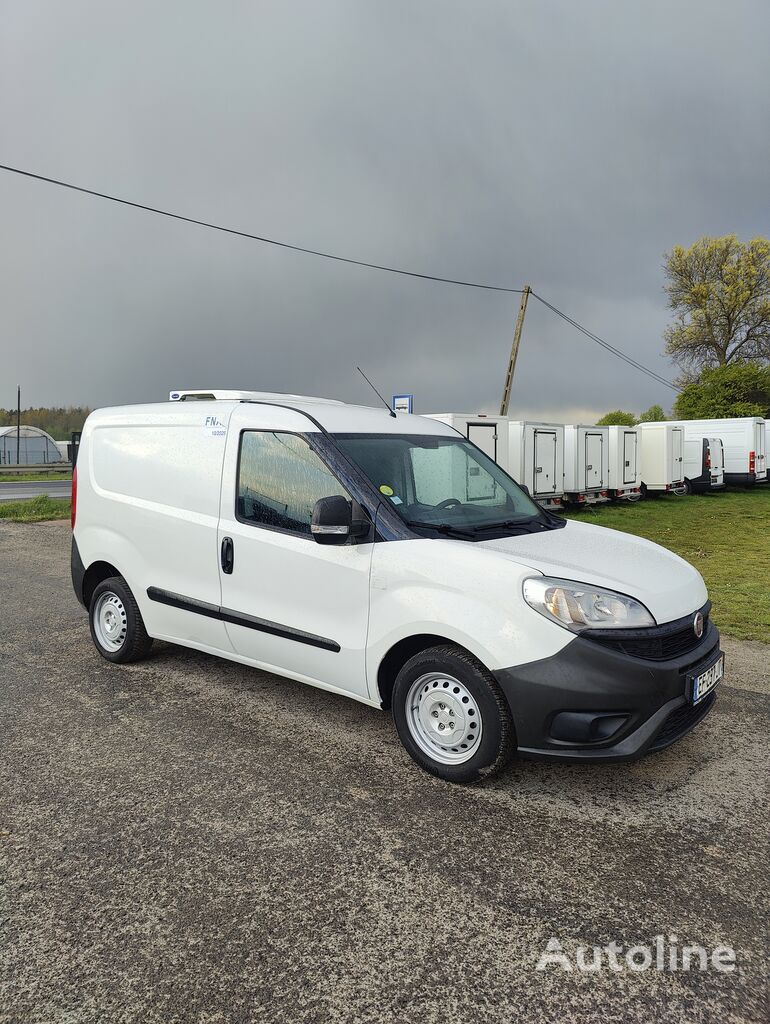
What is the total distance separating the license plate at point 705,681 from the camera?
11.0 feet

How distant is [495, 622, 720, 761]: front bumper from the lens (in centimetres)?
312

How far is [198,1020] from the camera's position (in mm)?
2086

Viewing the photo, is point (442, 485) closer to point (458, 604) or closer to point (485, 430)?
point (458, 604)

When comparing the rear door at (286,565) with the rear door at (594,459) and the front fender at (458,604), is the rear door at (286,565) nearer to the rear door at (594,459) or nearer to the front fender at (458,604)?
the front fender at (458,604)

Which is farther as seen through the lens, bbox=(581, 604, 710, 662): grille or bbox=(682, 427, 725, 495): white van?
bbox=(682, 427, 725, 495): white van

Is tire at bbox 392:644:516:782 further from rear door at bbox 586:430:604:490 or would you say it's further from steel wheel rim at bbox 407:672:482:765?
rear door at bbox 586:430:604:490

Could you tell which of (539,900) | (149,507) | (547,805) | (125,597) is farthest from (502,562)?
(125,597)

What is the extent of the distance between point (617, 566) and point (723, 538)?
1171 centimetres

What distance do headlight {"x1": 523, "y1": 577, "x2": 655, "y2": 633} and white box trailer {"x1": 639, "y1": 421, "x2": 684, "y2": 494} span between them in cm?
2177

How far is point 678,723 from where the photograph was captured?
337 cm

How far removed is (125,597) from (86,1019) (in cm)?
333

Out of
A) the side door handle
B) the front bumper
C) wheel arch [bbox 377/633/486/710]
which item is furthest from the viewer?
the side door handle

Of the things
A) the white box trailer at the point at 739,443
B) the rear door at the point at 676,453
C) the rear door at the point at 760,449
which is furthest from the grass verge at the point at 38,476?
the rear door at the point at 760,449

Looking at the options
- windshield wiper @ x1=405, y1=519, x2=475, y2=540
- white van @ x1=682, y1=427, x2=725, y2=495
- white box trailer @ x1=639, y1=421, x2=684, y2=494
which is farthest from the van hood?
white van @ x1=682, y1=427, x2=725, y2=495
